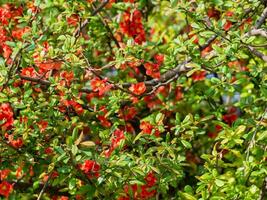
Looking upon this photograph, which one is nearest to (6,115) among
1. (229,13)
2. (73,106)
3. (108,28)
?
(73,106)

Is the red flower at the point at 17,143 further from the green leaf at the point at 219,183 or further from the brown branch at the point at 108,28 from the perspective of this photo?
the brown branch at the point at 108,28

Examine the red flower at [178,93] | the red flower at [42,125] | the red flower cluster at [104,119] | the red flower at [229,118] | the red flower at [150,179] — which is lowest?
the red flower at [229,118]

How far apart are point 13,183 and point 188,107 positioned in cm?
130

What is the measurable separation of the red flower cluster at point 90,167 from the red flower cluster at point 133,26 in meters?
1.35

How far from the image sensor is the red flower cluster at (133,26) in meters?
3.89

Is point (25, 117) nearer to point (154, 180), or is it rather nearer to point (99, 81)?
point (99, 81)

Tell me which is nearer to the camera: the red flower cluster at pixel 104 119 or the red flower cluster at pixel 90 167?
the red flower cluster at pixel 90 167

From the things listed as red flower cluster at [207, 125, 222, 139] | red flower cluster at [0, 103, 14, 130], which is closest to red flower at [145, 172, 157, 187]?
red flower cluster at [0, 103, 14, 130]

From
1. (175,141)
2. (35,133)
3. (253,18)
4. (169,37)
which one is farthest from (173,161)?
(169,37)

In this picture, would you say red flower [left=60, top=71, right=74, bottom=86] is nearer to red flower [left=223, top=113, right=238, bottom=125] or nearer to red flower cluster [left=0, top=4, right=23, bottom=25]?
red flower cluster [left=0, top=4, right=23, bottom=25]

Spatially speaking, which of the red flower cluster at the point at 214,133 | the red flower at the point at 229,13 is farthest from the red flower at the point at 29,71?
the red flower cluster at the point at 214,133

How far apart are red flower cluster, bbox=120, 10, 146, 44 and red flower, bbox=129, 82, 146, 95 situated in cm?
78

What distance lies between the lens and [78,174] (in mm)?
2736

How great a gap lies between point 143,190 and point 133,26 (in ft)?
4.42
